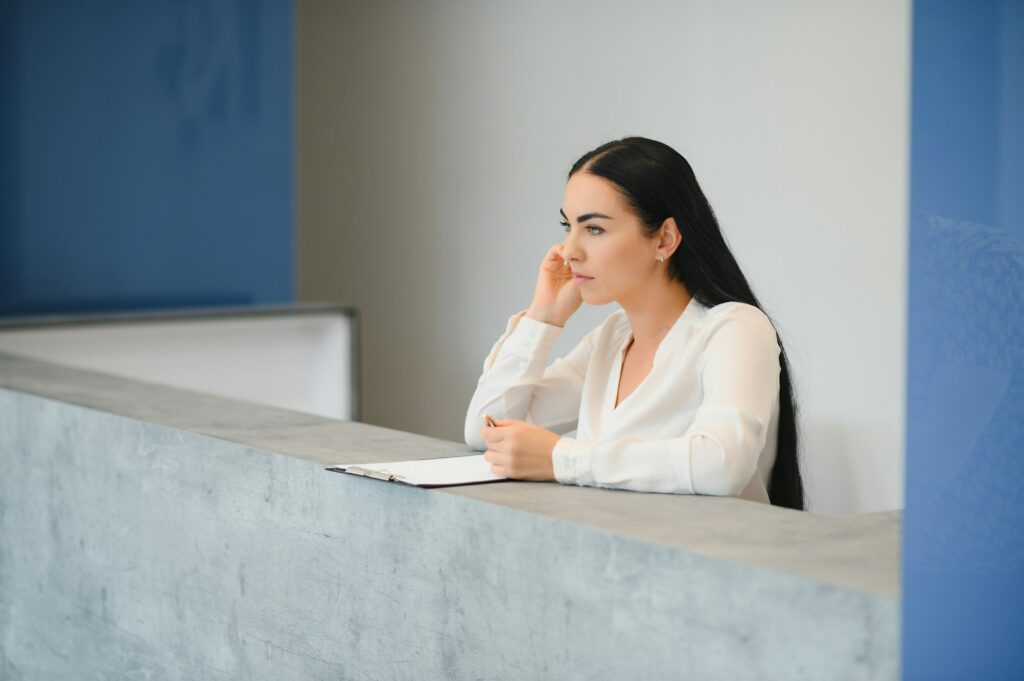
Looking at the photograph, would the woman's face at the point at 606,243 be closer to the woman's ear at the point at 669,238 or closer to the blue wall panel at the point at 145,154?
the woman's ear at the point at 669,238

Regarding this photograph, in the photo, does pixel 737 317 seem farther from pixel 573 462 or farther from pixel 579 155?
pixel 579 155

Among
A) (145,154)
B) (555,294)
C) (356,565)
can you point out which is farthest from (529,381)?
(145,154)

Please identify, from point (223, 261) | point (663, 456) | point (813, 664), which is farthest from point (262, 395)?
point (813, 664)

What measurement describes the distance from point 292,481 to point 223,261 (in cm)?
362

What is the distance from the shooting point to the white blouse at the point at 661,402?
2.02 m

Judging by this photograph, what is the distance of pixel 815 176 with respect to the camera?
15.3ft

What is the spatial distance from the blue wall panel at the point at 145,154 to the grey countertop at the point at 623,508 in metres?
2.35

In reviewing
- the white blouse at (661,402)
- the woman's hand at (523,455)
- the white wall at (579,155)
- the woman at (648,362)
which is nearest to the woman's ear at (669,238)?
the woman at (648,362)

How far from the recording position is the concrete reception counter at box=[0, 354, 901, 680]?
158 cm

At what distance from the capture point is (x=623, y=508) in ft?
6.16

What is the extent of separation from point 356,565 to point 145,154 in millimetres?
3651

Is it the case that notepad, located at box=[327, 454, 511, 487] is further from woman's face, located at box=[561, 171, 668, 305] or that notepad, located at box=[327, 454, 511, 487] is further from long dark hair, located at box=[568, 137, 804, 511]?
long dark hair, located at box=[568, 137, 804, 511]

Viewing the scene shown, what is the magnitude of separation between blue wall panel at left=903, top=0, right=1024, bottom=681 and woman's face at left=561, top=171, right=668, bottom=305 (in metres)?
1.00

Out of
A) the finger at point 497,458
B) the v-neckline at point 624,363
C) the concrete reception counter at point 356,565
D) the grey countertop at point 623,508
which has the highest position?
the v-neckline at point 624,363
